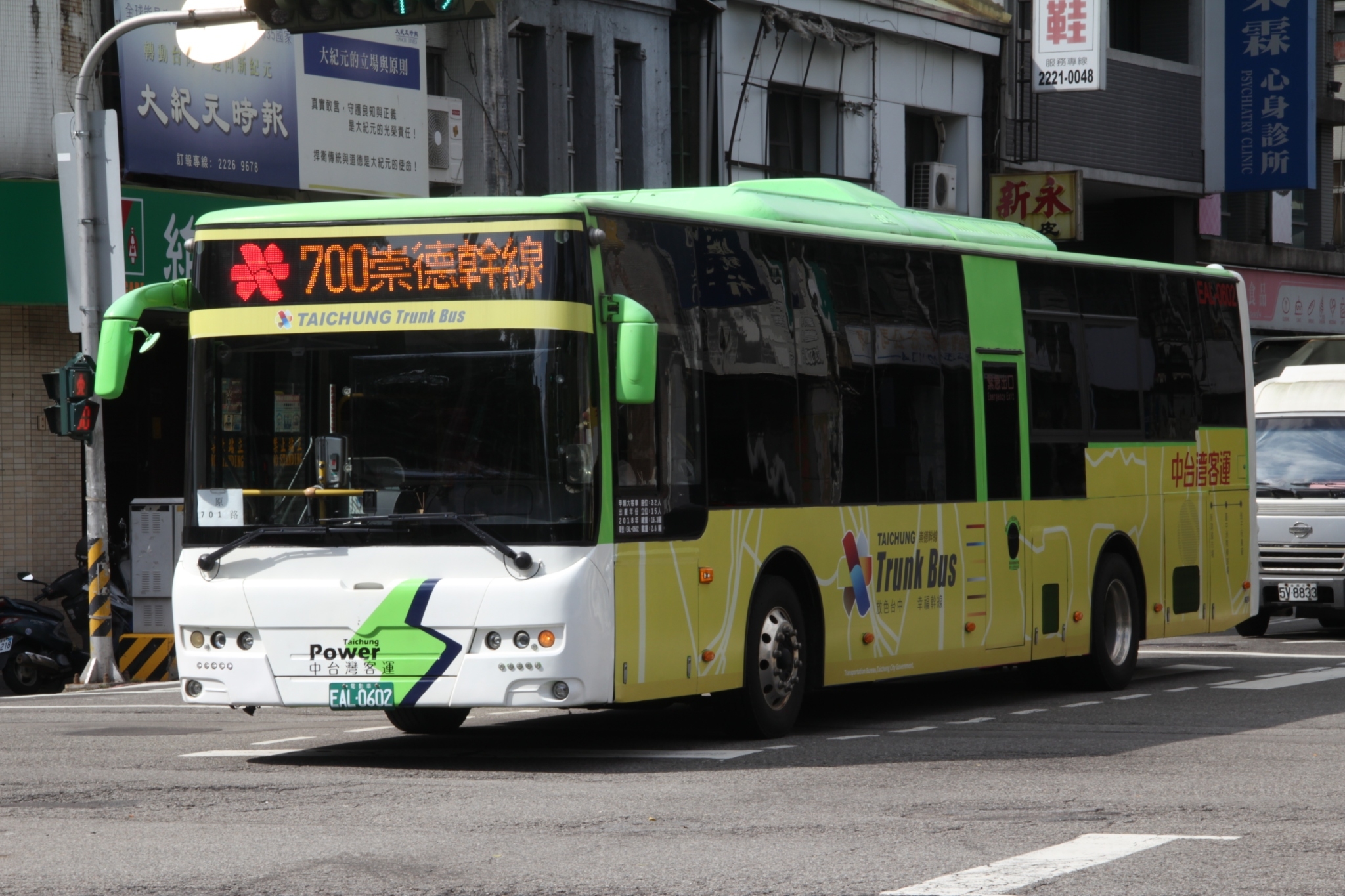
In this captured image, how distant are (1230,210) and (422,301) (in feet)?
103

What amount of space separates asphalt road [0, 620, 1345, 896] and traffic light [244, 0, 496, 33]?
4.33 meters

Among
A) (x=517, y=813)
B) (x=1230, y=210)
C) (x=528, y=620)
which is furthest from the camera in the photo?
(x=1230, y=210)

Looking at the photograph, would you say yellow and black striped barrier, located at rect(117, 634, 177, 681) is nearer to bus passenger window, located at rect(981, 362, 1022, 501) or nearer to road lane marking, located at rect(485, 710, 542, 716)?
road lane marking, located at rect(485, 710, 542, 716)

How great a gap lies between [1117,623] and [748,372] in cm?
505

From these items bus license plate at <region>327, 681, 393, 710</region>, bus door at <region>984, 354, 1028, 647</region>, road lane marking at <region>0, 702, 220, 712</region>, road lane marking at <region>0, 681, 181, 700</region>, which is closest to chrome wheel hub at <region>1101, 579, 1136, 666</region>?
bus door at <region>984, 354, 1028, 647</region>

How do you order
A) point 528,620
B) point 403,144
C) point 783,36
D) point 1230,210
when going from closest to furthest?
point 528,620 < point 403,144 < point 783,36 < point 1230,210

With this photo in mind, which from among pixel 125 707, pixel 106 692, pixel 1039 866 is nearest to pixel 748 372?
pixel 1039 866

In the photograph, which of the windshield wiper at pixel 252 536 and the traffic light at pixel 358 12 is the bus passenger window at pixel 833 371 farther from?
the windshield wiper at pixel 252 536

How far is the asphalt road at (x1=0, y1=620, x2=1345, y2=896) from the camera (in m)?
7.68

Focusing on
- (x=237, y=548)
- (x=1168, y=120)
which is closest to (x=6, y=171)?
(x=237, y=548)

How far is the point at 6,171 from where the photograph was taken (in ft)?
66.7

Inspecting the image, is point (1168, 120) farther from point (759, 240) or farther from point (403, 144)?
point (759, 240)

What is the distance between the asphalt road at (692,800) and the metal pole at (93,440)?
290cm

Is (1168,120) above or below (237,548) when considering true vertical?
above
